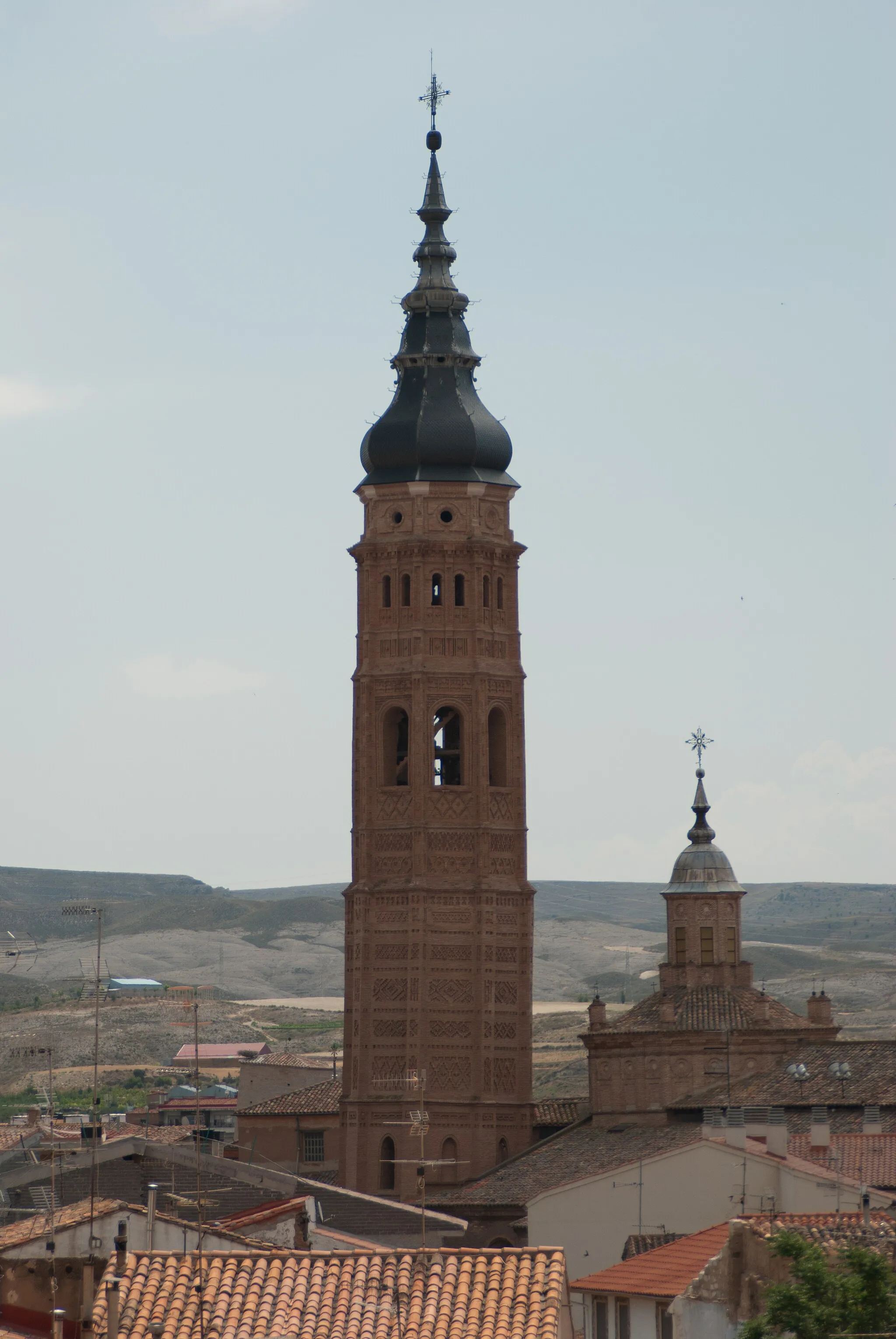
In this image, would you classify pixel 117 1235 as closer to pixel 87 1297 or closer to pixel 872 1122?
pixel 87 1297

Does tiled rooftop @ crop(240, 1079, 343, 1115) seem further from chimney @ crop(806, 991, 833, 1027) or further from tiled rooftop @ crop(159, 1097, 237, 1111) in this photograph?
chimney @ crop(806, 991, 833, 1027)

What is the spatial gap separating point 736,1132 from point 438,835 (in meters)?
26.8

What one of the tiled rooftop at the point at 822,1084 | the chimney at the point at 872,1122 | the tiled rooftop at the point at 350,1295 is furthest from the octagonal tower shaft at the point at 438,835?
the tiled rooftop at the point at 350,1295

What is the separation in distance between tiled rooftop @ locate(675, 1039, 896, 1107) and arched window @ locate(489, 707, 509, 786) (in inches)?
489

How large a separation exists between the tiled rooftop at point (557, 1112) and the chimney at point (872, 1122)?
16.0 metres

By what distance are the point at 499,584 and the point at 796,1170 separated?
34.4 metres

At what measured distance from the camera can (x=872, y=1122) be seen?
73000 millimetres

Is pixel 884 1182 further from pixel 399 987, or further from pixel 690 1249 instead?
pixel 399 987

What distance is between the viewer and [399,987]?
9006cm

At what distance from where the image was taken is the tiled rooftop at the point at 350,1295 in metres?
36.0

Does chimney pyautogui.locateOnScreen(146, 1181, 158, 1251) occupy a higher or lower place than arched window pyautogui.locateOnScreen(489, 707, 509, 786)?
lower

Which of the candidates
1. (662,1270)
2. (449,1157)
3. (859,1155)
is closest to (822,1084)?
(449,1157)

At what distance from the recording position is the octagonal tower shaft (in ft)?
293

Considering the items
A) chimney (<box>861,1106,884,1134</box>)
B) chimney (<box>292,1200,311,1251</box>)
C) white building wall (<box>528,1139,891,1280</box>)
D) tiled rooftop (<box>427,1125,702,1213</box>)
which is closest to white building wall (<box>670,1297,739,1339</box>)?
chimney (<box>292,1200,311,1251</box>)
